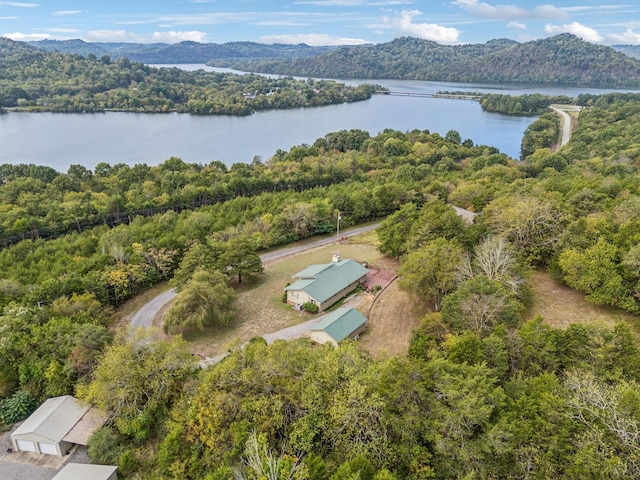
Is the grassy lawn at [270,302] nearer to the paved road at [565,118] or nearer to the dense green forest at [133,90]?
the paved road at [565,118]

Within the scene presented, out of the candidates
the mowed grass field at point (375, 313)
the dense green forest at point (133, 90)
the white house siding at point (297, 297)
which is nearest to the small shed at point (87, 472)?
the mowed grass field at point (375, 313)

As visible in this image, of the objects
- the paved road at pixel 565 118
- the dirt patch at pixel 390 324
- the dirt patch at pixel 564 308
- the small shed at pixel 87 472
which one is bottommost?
the small shed at pixel 87 472

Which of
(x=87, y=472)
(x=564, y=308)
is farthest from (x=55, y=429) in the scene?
(x=564, y=308)

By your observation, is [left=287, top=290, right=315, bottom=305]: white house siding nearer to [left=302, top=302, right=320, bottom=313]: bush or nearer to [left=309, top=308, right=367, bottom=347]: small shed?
[left=302, top=302, right=320, bottom=313]: bush

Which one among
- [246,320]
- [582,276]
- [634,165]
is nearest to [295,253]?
[246,320]

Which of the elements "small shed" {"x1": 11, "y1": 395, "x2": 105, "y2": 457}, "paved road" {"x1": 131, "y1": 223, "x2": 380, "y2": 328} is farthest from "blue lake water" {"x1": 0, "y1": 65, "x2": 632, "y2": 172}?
"small shed" {"x1": 11, "y1": 395, "x2": 105, "y2": 457}

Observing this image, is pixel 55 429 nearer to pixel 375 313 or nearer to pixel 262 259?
pixel 375 313
